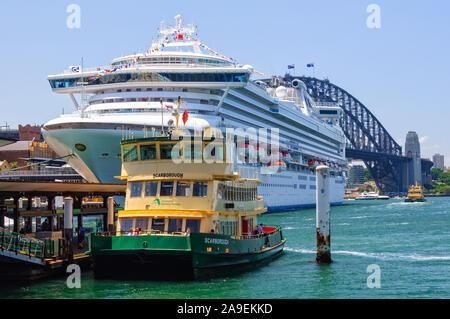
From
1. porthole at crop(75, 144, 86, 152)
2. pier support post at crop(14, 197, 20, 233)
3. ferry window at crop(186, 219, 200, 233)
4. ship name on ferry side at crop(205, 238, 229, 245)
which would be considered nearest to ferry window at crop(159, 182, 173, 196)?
ferry window at crop(186, 219, 200, 233)

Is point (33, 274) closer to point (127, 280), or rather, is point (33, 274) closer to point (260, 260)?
point (127, 280)

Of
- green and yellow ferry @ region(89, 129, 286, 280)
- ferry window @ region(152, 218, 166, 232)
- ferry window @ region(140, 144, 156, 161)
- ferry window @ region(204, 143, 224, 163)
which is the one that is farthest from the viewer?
ferry window @ region(204, 143, 224, 163)

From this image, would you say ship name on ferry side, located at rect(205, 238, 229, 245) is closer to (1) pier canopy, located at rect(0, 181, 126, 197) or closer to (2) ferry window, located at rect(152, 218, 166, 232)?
(2) ferry window, located at rect(152, 218, 166, 232)

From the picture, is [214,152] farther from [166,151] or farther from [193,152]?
[166,151]

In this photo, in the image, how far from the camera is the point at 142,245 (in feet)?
76.6

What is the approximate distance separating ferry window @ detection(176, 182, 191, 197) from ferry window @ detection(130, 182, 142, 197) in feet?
5.31

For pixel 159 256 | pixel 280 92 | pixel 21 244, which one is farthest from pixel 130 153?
pixel 280 92

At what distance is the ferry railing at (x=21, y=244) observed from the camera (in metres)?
24.1

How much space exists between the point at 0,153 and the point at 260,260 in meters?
106

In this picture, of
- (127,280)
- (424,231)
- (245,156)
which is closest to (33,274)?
(127,280)

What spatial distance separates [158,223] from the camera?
976 inches

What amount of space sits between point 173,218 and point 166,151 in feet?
8.87

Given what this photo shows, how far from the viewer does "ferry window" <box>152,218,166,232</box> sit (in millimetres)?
24683

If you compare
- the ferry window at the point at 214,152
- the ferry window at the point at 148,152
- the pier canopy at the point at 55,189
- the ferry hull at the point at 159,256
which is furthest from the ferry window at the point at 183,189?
the pier canopy at the point at 55,189
